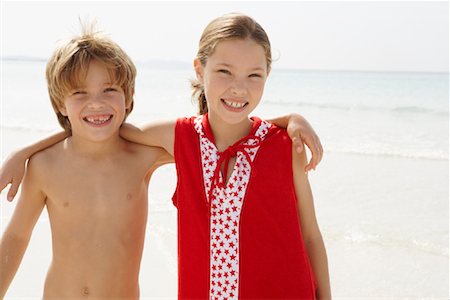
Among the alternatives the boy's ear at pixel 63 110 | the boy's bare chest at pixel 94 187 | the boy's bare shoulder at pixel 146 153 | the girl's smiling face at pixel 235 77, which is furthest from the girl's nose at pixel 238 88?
the boy's ear at pixel 63 110

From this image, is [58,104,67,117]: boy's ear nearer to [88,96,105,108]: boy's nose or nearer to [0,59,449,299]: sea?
[88,96,105,108]: boy's nose

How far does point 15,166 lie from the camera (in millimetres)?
2398

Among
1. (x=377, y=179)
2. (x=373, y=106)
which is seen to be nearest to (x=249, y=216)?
(x=377, y=179)

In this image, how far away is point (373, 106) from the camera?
16.2 m

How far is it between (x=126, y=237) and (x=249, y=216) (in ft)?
2.34

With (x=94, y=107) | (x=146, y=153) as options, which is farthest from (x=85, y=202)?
(x=94, y=107)

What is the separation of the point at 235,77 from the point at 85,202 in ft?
3.15

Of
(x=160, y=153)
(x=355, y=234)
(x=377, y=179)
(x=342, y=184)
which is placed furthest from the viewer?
(x=377, y=179)

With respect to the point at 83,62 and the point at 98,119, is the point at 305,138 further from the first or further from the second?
the point at 83,62

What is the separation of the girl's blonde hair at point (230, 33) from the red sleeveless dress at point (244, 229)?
402 millimetres

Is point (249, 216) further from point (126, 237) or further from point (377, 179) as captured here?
point (377, 179)

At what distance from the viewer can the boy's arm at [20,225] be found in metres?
2.47

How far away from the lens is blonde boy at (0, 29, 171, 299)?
247 centimetres

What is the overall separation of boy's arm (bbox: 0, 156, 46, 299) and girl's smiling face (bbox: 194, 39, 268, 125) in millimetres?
963
